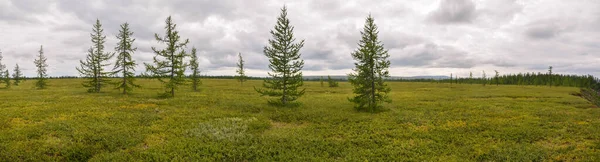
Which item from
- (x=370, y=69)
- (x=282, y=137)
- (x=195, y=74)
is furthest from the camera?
(x=195, y=74)

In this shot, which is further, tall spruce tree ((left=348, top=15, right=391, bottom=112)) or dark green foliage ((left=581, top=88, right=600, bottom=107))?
dark green foliage ((left=581, top=88, right=600, bottom=107))

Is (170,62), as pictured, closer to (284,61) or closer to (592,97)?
(284,61)

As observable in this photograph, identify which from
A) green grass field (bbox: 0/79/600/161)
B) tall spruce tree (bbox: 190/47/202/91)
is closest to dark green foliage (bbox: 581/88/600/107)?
green grass field (bbox: 0/79/600/161)

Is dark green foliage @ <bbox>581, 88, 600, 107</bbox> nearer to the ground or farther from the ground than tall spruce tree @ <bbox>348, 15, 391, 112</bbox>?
nearer to the ground

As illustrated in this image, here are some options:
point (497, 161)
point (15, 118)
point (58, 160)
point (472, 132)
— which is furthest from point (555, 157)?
point (15, 118)

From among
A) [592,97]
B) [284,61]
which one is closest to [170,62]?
[284,61]

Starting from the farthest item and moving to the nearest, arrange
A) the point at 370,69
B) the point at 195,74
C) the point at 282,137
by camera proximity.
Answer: the point at 195,74
the point at 370,69
the point at 282,137

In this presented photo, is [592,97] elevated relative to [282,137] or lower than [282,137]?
lower

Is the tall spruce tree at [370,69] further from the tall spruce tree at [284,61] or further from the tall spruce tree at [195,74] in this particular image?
the tall spruce tree at [195,74]

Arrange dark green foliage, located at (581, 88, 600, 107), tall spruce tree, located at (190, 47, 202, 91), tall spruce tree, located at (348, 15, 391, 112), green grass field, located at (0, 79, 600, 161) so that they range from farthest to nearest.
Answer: tall spruce tree, located at (190, 47, 202, 91)
dark green foliage, located at (581, 88, 600, 107)
tall spruce tree, located at (348, 15, 391, 112)
green grass field, located at (0, 79, 600, 161)

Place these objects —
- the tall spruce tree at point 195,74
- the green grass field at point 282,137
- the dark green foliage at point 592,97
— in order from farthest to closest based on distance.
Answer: the tall spruce tree at point 195,74, the dark green foliage at point 592,97, the green grass field at point 282,137

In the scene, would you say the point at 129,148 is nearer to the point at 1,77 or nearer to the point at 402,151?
the point at 402,151

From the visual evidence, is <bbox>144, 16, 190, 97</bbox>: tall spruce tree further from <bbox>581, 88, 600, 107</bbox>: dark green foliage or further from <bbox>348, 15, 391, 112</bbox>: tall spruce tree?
<bbox>581, 88, 600, 107</bbox>: dark green foliage

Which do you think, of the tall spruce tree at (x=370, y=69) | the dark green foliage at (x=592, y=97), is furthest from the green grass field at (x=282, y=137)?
the dark green foliage at (x=592, y=97)
